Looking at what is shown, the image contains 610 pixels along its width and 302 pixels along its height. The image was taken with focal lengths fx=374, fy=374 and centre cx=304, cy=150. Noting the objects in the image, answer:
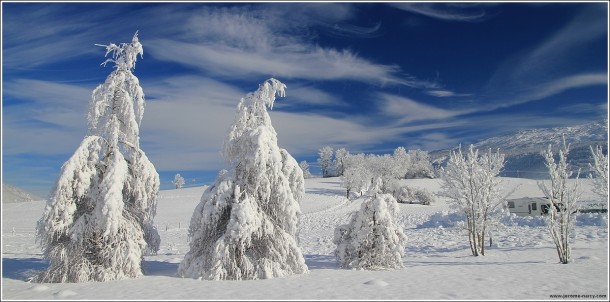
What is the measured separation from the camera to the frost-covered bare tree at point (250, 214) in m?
12.8

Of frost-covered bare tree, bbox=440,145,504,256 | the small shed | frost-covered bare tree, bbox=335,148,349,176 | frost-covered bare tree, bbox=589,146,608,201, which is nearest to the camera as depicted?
frost-covered bare tree, bbox=589,146,608,201

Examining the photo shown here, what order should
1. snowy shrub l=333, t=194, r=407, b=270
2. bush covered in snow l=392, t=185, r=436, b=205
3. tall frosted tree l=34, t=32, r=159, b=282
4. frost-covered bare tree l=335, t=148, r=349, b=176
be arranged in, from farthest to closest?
frost-covered bare tree l=335, t=148, r=349, b=176 < bush covered in snow l=392, t=185, r=436, b=205 < snowy shrub l=333, t=194, r=407, b=270 < tall frosted tree l=34, t=32, r=159, b=282

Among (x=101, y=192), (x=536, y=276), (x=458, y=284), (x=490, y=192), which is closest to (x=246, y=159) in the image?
(x=101, y=192)

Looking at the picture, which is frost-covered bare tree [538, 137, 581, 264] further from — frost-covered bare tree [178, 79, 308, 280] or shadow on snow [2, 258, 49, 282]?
shadow on snow [2, 258, 49, 282]

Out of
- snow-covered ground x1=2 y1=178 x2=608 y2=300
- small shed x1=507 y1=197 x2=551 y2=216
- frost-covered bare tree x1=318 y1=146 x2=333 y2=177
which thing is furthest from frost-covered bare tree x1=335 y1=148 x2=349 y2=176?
snow-covered ground x1=2 y1=178 x2=608 y2=300

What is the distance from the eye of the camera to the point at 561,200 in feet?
53.2

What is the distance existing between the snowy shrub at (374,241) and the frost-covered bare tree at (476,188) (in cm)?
577

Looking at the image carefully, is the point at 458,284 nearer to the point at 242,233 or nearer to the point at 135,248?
the point at 242,233

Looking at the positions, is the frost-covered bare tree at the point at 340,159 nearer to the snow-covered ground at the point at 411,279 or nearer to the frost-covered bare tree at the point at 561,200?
the snow-covered ground at the point at 411,279

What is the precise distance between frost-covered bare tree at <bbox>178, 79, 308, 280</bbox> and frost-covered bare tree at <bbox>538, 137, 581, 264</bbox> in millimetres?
10800

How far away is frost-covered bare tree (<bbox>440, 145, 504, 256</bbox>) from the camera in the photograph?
1880 cm

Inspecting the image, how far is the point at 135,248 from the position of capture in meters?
12.9

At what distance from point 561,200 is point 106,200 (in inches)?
710

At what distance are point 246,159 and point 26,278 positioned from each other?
27.2ft
